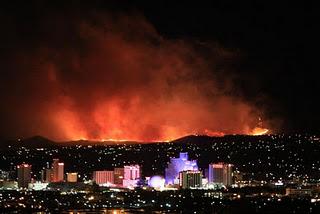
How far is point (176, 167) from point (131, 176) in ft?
7.96

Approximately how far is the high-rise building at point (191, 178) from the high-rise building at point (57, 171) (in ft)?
23.4

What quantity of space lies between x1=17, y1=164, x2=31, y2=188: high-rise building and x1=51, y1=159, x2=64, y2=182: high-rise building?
1347 millimetres

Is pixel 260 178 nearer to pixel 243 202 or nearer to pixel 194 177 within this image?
pixel 194 177

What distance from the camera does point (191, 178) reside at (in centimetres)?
4100

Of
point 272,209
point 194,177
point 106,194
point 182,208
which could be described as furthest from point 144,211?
point 194,177

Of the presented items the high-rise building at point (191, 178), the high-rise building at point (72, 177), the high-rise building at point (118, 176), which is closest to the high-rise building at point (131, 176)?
the high-rise building at point (118, 176)

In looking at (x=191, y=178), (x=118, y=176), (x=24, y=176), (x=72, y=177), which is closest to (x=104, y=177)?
(x=118, y=176)

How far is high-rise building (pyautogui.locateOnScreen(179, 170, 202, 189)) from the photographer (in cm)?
4069

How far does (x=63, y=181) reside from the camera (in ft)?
143

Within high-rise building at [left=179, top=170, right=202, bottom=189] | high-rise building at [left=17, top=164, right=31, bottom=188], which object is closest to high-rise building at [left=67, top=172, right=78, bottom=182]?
high-rise building at [left=17, top=164, right=31, bottom=188]

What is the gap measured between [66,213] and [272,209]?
7.77 metres

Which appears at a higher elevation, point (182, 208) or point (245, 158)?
point (245, 158)

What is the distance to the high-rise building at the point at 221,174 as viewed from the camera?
4128 cm

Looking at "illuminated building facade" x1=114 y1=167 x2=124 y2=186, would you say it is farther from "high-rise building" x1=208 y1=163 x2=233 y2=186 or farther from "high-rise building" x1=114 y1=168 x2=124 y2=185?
"high-rise building" x1=208 y1=163 x2=233 y2=186
